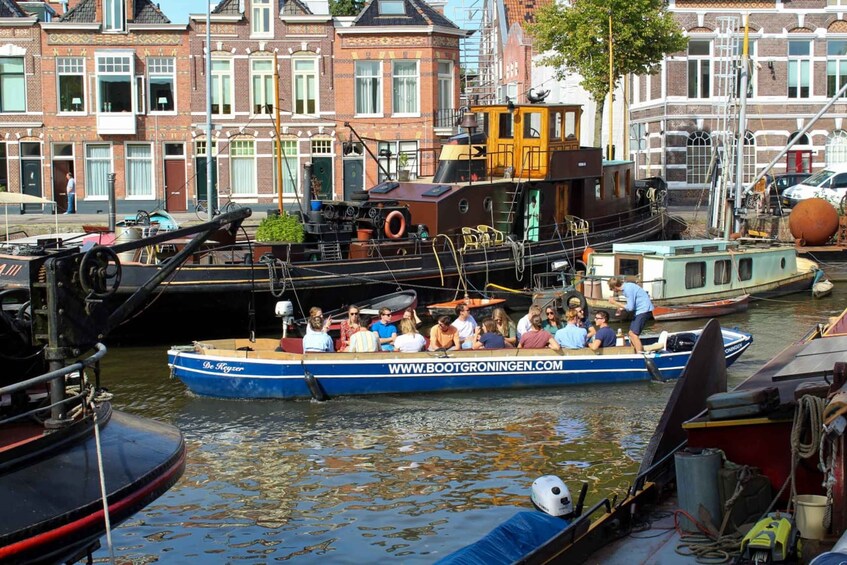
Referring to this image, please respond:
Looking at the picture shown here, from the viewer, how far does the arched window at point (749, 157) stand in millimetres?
41000

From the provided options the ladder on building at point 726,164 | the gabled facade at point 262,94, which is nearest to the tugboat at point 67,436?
the ladder on building at point 726,164

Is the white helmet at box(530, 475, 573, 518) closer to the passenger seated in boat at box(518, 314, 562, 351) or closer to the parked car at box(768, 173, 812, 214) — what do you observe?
the passenger seated in boat at box(518, 314, 562, 351)

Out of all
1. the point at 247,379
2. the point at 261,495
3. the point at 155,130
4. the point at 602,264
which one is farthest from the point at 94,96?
the point at 261,495

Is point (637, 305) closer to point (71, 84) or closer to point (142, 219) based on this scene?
point (142, 219)

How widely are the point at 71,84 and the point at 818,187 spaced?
2570 cm

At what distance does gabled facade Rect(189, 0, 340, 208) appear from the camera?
39562 mm

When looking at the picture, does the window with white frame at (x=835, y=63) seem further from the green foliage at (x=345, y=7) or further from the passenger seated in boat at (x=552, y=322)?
the passenger seated in boat at (x=552, y=322)

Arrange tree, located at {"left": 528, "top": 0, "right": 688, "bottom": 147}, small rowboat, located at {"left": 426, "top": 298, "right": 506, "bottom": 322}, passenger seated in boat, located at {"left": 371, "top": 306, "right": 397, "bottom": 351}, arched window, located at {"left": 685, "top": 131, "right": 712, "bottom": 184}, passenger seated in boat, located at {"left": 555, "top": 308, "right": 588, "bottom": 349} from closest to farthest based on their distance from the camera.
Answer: passenger seated in boat, located at {"left": 555, "top": 308, "right": 588, "bottom": 349}, passenger seated in boat, located at {"left": 371, "top": 306, "right": 397, "bottom": 351}, small rowboat, located at {"left": 426, "top": 298, "right": 506, "bottom": 322}, tree, located at {"left": 528, "top": 0, "right": 688, "bottom": 147}, arched window, located at {"left": 685, "top": 131, "right": 712, "bottom": 184}

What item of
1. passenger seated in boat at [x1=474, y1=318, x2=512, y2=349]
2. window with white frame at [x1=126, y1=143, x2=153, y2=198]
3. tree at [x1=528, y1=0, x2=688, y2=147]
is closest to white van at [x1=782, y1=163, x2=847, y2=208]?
tree at [x1=528, y1=0, x2=688, y2=147]

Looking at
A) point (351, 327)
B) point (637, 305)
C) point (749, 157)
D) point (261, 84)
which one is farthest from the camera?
point (749, 157)

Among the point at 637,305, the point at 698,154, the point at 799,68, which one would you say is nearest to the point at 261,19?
the point at 698,154

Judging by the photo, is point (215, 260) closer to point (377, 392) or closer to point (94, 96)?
point (377, 392)

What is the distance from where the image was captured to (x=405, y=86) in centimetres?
4028

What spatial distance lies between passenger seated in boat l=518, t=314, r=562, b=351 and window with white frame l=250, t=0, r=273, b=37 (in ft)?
80.6
